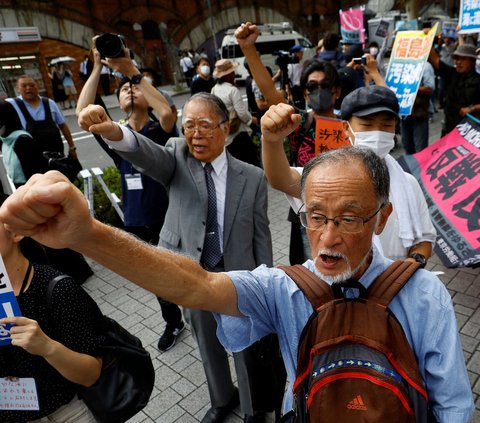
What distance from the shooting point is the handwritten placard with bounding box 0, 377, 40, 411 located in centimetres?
156

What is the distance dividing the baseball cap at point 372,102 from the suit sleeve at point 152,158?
1048mm

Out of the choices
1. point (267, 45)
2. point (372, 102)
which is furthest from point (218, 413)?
point (267, 45)

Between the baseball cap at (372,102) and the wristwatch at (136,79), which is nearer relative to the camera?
the baseball cap at (372,102)

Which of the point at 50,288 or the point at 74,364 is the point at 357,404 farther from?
the point at 50,288

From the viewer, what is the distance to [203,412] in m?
2.72

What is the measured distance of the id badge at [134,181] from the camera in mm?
3197

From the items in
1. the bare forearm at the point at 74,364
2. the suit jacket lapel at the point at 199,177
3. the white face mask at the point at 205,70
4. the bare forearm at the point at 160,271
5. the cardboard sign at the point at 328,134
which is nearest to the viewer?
the bare forearm at the point at 160,271

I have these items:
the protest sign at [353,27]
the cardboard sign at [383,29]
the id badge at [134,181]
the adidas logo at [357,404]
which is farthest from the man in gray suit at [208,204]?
the cardboard sign at [383,29]

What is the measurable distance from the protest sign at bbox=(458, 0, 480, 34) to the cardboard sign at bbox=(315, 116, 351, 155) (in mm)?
3328

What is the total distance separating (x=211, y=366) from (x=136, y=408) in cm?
79

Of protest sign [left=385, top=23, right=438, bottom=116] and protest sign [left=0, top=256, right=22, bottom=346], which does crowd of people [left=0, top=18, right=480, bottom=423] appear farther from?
protest sign [left=385, top=23, right=438, bottom=116]

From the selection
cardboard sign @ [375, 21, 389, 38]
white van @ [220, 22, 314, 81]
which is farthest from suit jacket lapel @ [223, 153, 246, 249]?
white van @ [220, 22, 314, 81]

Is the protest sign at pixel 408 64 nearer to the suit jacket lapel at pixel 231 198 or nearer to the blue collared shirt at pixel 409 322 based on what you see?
the suit jacket lapel at pixel 231 198

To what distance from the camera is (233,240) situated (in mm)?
2273
